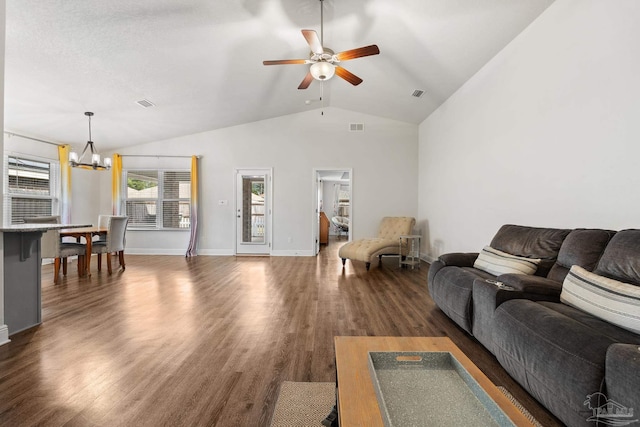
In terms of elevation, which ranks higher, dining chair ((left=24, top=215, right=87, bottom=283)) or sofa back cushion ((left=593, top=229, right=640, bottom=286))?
sofa back cushion ((left=593, top=229, right=640, bottom=286))

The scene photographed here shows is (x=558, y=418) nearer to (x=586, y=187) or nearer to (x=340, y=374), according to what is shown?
(x=340, y=374)

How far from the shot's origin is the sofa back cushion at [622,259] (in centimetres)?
158

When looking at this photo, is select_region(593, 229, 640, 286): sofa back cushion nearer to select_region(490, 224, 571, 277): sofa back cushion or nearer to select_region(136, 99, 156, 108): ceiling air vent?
select_region(490, 224, 571, 277): sofa back cushion

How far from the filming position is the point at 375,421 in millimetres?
867

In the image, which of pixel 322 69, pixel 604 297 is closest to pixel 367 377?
pixel 604 297

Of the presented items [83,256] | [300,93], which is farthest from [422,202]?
[83,256]

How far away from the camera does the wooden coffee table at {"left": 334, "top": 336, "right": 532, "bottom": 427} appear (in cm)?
89

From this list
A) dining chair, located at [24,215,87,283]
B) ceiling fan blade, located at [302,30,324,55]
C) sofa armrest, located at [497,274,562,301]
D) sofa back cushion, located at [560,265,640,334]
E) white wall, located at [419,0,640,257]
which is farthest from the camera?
dining chair, located at [24,215,87,283]

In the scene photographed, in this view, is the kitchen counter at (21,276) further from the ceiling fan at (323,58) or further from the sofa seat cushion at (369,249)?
the sofa seat cushion at (369,249)

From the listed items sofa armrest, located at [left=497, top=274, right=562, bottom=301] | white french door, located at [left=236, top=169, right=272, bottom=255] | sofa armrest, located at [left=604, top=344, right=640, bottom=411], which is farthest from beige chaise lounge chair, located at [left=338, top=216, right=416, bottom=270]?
sofa armrest, located at [left=604, top=344, right=640, bottom=411]

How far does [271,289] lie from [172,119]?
4.06m

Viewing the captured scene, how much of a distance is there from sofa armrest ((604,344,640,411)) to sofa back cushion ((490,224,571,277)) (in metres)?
1.33

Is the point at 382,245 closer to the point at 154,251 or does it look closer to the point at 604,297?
the point at 604,297

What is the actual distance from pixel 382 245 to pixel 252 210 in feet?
10.8
